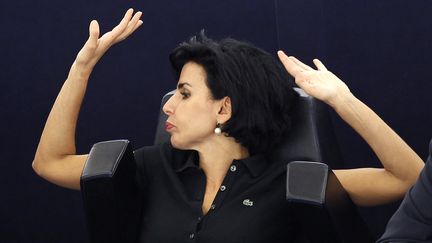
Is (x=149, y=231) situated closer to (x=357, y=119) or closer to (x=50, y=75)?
(x=357, y=119)

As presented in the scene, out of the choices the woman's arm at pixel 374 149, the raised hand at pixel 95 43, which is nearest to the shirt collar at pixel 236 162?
the woman's arm at pixel 374 149

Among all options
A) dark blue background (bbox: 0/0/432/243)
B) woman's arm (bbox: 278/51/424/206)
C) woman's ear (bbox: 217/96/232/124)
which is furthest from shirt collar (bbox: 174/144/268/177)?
dark blue background (bbox: 0/0/432/243)

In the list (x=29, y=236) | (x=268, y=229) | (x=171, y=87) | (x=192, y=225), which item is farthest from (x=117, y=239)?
(x=29, y=236)

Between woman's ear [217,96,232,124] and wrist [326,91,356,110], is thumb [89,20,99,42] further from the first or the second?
wrist [326,91,356,110]

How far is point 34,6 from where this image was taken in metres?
2.73

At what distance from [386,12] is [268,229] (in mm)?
1048

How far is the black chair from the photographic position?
1.65 m

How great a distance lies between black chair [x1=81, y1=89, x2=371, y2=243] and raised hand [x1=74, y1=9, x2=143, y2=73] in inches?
9.0

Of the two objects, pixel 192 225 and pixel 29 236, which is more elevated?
pixel 192 225

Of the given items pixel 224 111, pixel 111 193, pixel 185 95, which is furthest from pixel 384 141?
pixel 111 193

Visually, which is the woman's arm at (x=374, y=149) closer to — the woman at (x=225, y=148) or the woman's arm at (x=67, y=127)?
the woman at (x=225, y=148)

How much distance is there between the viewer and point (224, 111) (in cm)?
196

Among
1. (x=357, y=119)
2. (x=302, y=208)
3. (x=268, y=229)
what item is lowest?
(x=268, y=229)

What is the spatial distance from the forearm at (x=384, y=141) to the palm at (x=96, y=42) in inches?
25.4
